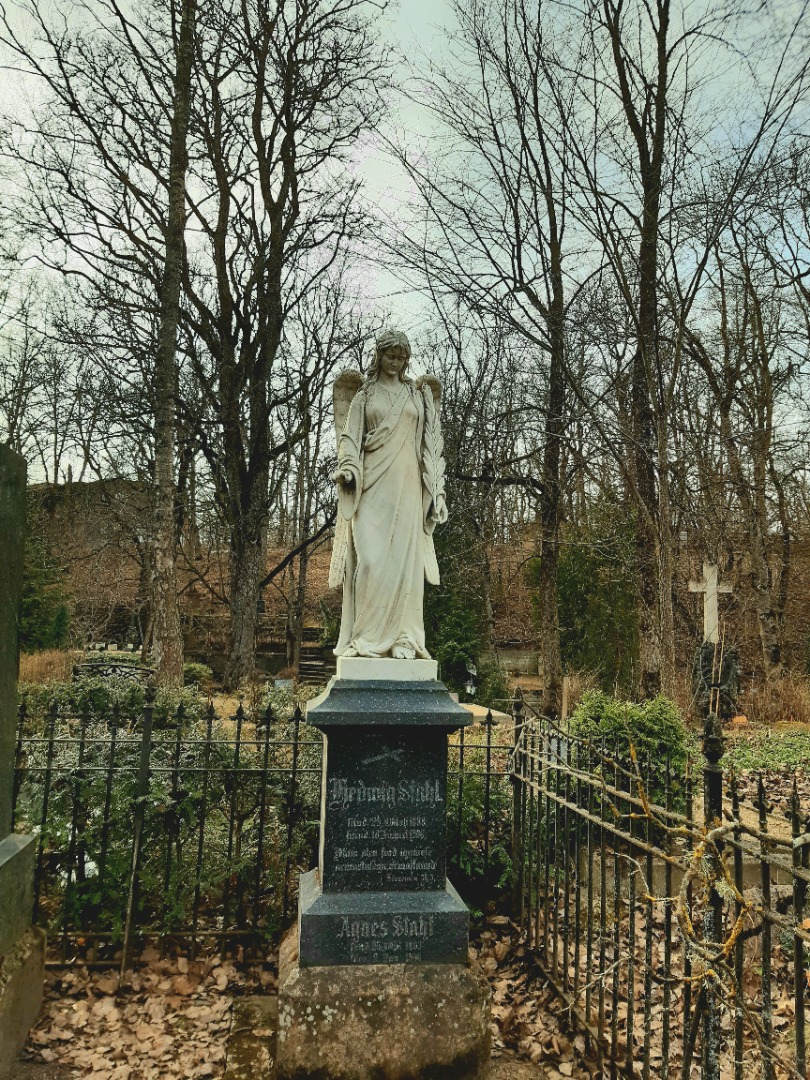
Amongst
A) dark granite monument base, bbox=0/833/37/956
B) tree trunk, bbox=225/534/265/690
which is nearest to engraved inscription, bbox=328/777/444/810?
dark granite monument base, bbox=0/833/37/956

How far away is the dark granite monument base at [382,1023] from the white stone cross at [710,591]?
32.3 ft

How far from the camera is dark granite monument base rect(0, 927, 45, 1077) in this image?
11.3 feet

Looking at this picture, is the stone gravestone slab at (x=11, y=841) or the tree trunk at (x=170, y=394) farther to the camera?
the tree trunk at (x=170, y=394)

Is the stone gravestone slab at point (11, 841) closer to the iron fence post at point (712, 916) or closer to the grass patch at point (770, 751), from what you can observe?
the iron fence post at point (712, 916)

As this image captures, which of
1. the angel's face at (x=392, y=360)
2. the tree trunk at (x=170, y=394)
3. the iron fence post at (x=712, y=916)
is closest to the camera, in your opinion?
the iron fence post at (x=712, y=916)

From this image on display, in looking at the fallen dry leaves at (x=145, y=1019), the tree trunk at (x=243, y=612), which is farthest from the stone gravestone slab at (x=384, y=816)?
the tree trunk at (x=243, y=612)

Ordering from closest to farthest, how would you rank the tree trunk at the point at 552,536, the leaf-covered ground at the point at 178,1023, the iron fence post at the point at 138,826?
the leaf-covered ground at the point at 178,1023
the iron fence post at the point at 138,826
the tree trunk at the point at 552,536

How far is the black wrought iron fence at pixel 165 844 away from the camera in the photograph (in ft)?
15.1

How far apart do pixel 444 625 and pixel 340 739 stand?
12772 millimetres

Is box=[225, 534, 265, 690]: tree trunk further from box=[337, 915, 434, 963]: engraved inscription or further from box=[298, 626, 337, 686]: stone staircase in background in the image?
box=[337, 915, 434, 963]: engraved inscription

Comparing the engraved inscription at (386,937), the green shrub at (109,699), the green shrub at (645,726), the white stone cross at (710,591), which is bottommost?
the engraved inscription at (386,937)

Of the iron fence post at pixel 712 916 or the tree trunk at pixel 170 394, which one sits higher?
the tree trunk at pixel 170 394

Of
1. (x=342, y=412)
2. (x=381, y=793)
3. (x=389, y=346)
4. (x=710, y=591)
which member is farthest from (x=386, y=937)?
(x=710, y=591)

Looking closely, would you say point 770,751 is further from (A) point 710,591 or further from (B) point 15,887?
(B) point 15,887
